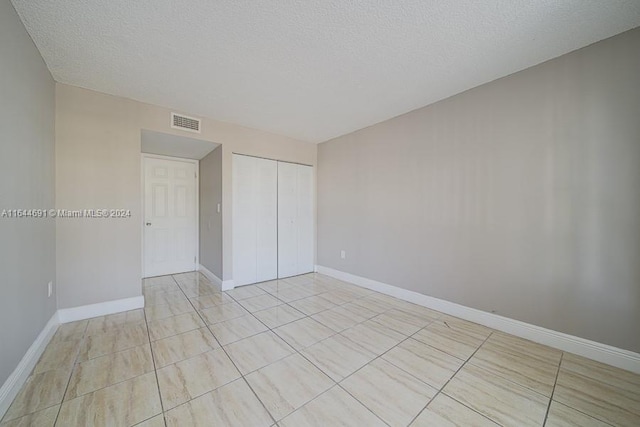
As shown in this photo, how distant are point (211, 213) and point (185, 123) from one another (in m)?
1.43

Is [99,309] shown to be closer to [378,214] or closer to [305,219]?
[305,219]

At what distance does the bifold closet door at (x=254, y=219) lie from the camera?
3570 millimetres

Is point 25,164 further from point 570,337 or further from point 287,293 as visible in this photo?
point 570,337

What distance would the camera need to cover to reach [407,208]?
120 inches

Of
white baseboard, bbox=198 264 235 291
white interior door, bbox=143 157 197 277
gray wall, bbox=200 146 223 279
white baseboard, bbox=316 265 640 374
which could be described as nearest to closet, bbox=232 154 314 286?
white baseboard, bbox=198 264 235 291

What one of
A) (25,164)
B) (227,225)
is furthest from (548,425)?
(25,164)

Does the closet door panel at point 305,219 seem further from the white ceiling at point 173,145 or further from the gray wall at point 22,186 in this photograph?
the gray wall at point 22,186

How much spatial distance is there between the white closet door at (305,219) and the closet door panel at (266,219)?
1.60 ft

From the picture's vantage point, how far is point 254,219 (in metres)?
3.75

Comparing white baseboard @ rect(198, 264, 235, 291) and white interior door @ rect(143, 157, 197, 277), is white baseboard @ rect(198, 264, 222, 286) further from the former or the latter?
white interior door @ rect(143, 157, 197, 277)

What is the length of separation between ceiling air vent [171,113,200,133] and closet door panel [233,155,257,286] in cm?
63

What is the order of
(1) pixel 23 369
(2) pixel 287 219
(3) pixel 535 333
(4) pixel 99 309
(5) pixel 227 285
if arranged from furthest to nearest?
(2) pixel 287 219
(5) pixel 227 285
(4) pixel 99 309
(3) pixel 535 333
(1) pixel 23 369

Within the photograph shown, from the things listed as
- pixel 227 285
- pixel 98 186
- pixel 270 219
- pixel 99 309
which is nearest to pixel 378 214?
pixel 270 219

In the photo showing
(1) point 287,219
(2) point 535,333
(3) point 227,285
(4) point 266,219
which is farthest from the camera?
(1) point 287,219
